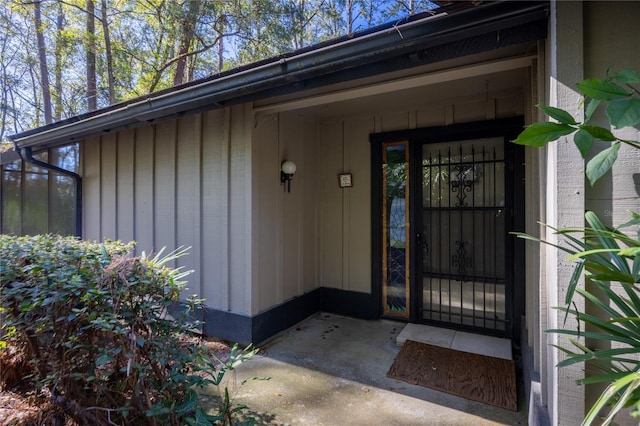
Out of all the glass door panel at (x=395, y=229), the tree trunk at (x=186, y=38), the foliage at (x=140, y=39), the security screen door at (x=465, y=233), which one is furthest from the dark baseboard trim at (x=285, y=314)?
Answer: the tree trunk at (x=186, y=38)

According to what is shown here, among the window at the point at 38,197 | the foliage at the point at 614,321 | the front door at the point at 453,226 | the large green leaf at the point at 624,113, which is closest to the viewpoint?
the foliage at the point at 614,321

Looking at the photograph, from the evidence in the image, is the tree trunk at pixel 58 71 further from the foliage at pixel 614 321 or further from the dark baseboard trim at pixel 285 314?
the foliage at pixel 614 321

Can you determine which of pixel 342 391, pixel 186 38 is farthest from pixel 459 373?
pixel 186 38

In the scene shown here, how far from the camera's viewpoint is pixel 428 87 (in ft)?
10.5

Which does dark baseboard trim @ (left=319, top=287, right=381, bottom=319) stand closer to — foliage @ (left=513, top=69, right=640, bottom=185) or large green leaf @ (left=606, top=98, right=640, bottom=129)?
foliage @ (left=513, top=69, right=640, bottom=185)

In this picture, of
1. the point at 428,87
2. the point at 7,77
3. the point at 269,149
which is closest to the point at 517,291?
the point at 428,87

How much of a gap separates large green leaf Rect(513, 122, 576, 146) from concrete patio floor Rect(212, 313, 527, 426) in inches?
82.2

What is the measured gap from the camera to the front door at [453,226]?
3480 millimetres

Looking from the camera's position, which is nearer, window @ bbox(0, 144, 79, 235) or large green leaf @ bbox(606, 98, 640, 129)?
large green leaf @ bbox(606, 98, 640, 129)

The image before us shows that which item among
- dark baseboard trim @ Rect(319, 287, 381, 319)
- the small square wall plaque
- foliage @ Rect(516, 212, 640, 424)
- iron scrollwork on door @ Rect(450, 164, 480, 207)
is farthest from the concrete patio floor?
the small square wall plaque

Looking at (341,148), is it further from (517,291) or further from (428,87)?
(517,291)

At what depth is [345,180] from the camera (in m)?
4.34

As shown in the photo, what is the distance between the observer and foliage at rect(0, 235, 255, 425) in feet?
4.94

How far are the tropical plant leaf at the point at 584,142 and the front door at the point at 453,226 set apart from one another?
272 centimetres
